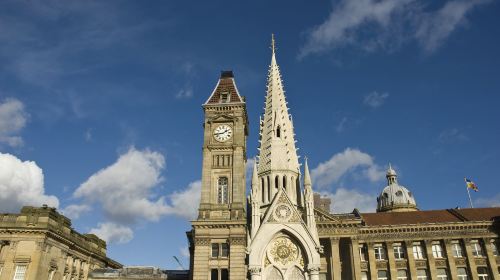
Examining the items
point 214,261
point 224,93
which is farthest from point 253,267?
point 224,93

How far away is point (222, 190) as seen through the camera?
52.2 m

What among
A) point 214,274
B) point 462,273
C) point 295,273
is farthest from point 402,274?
point 214,274

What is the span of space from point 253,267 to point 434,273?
24890 mm

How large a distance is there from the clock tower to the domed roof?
43.9 meters

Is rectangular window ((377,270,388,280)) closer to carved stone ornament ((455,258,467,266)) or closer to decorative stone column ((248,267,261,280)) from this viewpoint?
carved stone ornament ((455,258,467,266))

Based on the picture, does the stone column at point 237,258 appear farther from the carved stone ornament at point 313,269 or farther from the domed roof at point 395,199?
the domed roof at point 395,199

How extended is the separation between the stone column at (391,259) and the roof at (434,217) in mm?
3499

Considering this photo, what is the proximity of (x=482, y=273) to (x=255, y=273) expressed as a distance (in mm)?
31024

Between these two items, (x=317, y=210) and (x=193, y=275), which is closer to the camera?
(x=193, y=275)

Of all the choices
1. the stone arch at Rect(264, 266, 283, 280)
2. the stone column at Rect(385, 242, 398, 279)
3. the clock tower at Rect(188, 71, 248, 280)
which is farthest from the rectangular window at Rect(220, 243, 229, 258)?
the stone column at Rect(385, 242, 398, 279)

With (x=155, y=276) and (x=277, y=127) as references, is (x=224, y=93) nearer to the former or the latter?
(x=277, y=127)

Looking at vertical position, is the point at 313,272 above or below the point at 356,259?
below

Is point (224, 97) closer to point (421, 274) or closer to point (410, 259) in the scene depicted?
point (410, 259)

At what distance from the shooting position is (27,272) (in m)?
46.6
